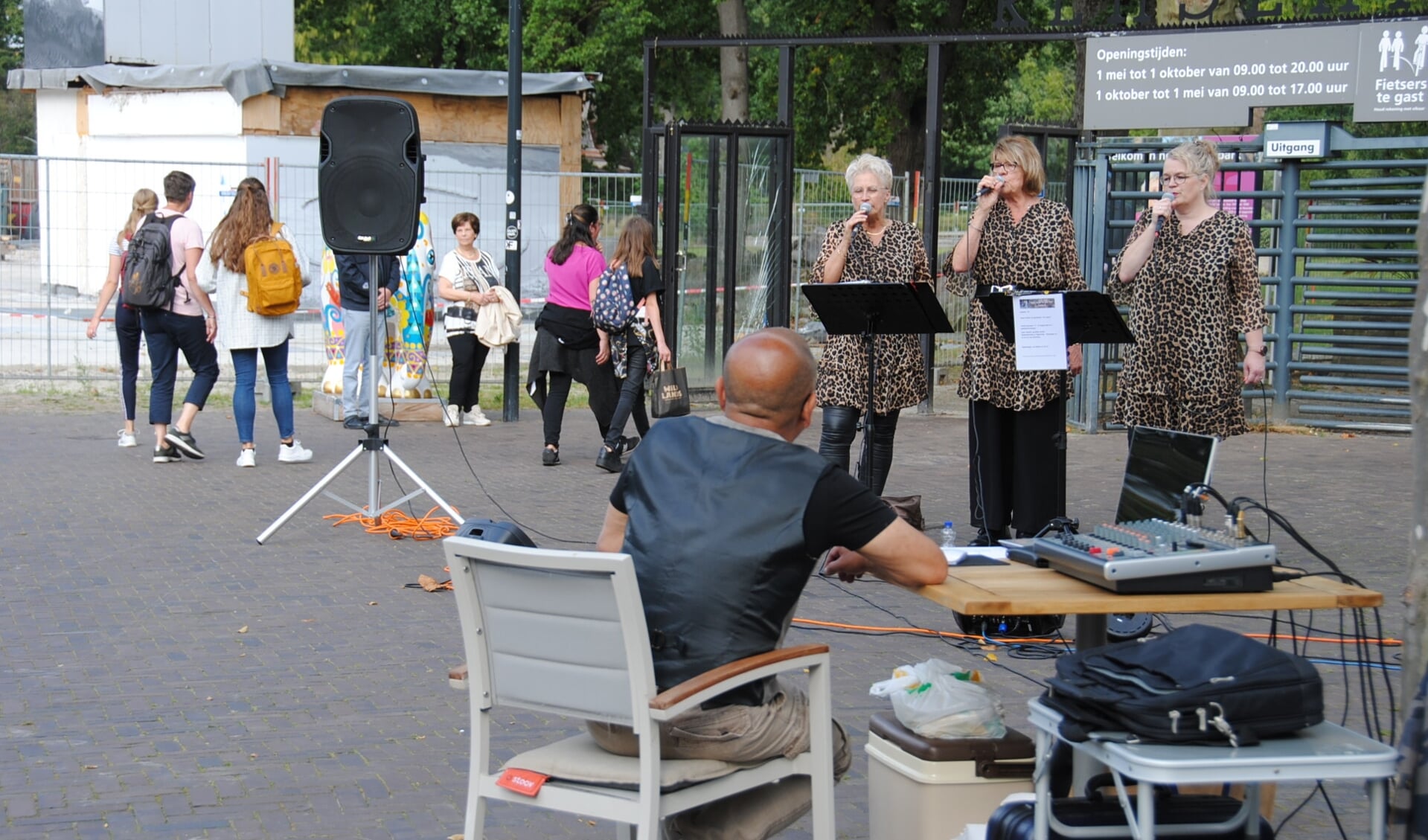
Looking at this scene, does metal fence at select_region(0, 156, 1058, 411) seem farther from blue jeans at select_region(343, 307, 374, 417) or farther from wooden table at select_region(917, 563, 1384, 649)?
wooden table at select_region(917, 563, 1384, 649)

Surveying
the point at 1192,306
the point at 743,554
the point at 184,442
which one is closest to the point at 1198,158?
the point at 1192,306

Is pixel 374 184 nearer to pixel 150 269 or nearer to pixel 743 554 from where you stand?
pixel 150 269

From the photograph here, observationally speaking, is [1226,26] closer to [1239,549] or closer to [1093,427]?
[1093,427]

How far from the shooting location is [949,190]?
2044 cm

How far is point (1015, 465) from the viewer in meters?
7.48

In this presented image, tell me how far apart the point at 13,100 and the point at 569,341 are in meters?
52.0

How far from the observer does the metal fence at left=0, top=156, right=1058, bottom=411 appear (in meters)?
15.3

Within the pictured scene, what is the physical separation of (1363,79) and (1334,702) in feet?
26.6

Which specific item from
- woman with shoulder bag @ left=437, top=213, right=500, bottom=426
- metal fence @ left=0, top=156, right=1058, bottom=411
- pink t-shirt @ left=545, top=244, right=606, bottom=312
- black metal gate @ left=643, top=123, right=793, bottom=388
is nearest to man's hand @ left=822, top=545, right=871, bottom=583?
pink t-shirt @ left=545, top=244, right=606, bottom=312

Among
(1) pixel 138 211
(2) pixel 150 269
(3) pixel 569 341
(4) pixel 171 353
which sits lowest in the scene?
(4) pixel 171 353

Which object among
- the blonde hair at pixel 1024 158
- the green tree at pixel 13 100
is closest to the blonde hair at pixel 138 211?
the blonde hair at pixel 1024 158

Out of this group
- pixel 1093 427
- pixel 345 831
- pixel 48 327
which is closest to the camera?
pixel 345 831

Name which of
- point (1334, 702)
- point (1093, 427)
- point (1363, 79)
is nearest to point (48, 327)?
point (1093, 427)

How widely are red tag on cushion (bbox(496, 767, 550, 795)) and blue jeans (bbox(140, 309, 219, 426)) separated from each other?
773 cm
